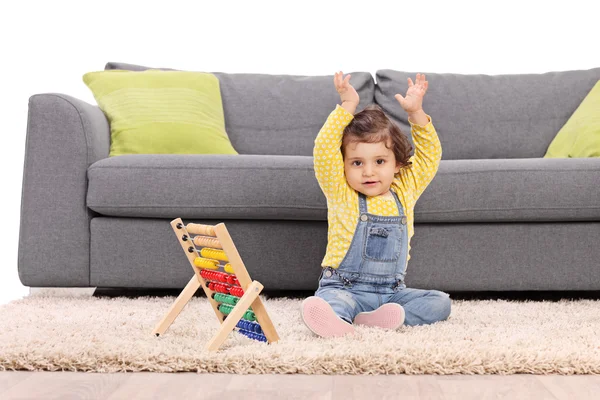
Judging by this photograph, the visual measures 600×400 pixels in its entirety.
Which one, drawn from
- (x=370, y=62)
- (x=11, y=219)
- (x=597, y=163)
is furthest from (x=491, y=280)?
(x=11, y=219)

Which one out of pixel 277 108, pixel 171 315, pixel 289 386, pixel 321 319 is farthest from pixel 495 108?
pixel 289 386

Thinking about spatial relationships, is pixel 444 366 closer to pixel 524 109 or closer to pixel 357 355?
pixel 357 355

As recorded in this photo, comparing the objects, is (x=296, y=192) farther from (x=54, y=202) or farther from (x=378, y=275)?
(x=54, y=202)

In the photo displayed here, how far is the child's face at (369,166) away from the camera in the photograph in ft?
6.65

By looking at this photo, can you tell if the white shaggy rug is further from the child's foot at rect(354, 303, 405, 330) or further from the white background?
the white background

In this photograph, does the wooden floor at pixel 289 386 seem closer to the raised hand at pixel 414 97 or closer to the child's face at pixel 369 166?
the child's face at pixel 369 166

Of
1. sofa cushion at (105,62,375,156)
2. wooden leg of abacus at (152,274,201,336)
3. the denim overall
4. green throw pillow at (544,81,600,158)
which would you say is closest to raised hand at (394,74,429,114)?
the denim overall

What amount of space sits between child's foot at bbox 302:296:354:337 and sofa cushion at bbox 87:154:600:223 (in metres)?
0.70

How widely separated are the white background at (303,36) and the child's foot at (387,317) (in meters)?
1.99

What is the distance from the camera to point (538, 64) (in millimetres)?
3719

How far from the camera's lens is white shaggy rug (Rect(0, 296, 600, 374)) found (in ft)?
4.93

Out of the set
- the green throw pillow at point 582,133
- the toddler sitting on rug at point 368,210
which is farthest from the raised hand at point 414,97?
the green throw pillow at point 582,133

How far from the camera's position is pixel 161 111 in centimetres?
308

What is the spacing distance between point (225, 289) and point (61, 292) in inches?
43.0
